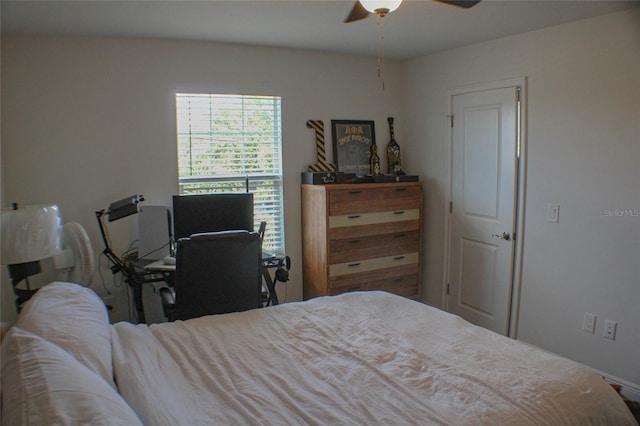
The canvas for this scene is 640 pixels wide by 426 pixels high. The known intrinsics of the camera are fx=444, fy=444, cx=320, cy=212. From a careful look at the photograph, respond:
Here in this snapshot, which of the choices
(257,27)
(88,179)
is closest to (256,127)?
(257,27)

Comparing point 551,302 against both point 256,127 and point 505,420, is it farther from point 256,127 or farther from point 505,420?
point 256,127

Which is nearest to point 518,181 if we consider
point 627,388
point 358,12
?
point 627,388

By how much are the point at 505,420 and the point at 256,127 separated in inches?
120

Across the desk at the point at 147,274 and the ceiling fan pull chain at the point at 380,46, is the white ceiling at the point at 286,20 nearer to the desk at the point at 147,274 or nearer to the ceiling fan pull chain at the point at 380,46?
the ceiling fan pull chain at the point at 380,46

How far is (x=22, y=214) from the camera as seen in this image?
2.21 meters

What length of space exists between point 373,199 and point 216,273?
5.79 ft

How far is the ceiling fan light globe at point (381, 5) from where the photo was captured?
6.40 feet

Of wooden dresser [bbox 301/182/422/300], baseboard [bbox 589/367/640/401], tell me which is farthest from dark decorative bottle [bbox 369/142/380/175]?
baseboard [bbox 589/367/640/401]

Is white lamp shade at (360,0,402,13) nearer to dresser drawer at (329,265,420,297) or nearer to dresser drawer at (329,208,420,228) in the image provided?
dresser drawer at (329,208,420,228)

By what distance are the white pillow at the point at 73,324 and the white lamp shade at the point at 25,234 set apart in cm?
53

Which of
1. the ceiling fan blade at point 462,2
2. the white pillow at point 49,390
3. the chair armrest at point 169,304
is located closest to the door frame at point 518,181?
the ceiling fan blade at point 462,2

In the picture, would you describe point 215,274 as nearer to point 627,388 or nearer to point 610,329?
point 610,329

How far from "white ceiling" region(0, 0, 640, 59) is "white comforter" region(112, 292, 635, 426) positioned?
1.84m

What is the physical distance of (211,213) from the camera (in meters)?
3.43
